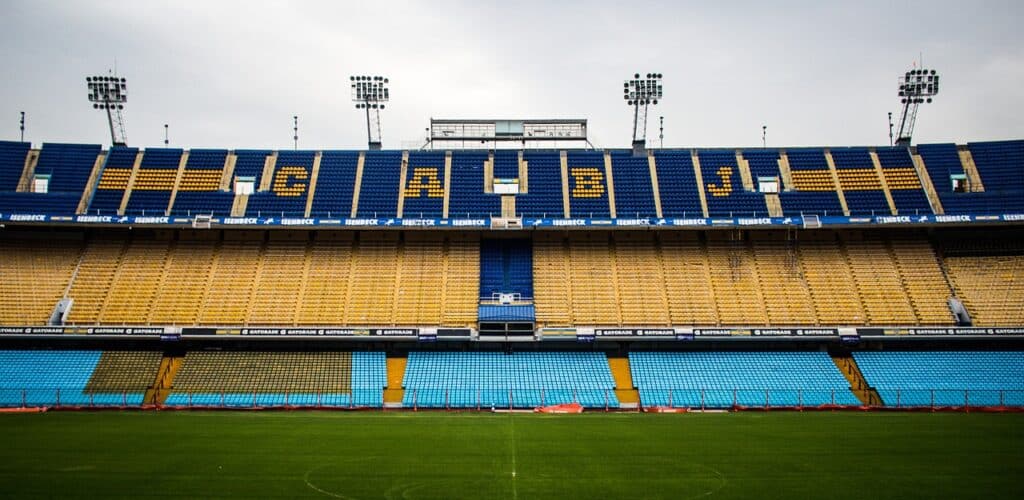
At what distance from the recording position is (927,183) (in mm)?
58312

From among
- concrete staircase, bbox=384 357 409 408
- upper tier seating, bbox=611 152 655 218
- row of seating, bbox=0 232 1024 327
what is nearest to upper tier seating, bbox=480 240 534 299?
row of seating, bbox=0 232 1024 327

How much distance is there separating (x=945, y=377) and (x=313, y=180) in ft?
141

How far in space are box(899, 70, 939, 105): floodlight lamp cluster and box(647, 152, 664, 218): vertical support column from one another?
752 inches

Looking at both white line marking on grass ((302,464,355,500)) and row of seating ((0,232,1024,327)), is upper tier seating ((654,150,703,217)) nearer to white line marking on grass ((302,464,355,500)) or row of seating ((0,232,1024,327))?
row of seating ((0,232,1024,327))

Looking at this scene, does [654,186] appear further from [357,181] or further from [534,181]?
[357,181]

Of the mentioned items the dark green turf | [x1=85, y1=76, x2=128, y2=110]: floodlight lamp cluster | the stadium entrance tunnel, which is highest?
[x1=85, y1=76, x2=128, y2=110]: floodlight lamp cluster

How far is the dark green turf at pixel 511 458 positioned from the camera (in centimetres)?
1945

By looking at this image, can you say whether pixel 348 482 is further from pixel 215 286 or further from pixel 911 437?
pixel 215 286

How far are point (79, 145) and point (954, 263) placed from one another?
61793 mm

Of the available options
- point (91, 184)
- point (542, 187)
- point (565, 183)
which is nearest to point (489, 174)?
point (542, 187)

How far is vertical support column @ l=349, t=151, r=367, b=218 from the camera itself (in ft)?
189

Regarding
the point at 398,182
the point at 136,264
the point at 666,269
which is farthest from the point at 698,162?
the point at 136,264

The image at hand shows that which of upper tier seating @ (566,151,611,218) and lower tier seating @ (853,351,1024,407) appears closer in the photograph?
lower tier seating @ (853,351,1024,407)

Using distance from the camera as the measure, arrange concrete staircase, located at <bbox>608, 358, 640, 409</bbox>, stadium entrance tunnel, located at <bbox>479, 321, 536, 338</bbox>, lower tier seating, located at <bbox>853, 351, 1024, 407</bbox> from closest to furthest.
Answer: lower tier seating, located at <bbox>853, 351, 1024, 407</bbox>, concrete staircase, located at <bbox>608, 358, 640, 409</bbox>, stadium entrance tunnel, located at <bbox>479, 321, 536, 338</bbox>
